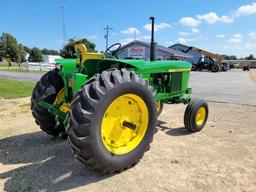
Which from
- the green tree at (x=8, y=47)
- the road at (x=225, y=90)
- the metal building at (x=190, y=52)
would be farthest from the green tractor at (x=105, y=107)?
the green tree at (x=8, y=47)

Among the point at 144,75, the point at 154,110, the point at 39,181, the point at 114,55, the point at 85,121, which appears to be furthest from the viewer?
the point at 114,55

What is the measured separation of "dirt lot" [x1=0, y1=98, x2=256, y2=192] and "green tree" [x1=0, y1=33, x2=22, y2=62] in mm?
74350

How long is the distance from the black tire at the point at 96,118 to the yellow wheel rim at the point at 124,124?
0.49ft

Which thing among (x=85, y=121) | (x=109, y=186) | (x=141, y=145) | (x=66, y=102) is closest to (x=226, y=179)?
(x=141, y=145)

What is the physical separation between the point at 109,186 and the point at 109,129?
2.42 ft

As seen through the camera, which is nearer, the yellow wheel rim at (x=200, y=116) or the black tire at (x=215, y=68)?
the yellow wheel rim at (x=200, y=116)

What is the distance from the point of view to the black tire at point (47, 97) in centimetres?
430

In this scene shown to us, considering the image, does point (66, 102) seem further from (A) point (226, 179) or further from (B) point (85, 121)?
(A) point (226, 179)

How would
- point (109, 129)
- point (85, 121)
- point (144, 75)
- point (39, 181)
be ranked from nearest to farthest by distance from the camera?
1. point (85, 121)
2. point (39, 181)
3. point (109, 129)
4. point (144, 75)

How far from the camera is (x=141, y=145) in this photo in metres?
3.59

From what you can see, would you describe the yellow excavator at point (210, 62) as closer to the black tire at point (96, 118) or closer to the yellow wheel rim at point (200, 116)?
the yellow wheel rim at point (200, 116)

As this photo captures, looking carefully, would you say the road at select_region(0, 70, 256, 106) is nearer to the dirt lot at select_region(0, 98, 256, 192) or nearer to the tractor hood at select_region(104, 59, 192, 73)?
the dirt lot at select_region(0, 98, 256, 192)

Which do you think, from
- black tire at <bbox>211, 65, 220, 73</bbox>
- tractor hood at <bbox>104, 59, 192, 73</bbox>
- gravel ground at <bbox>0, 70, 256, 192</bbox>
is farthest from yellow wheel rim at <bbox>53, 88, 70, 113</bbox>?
black tire at <bbox>211, 65, 220, 73</bbox>

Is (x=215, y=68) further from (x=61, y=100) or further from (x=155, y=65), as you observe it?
(x=61, y=100)
